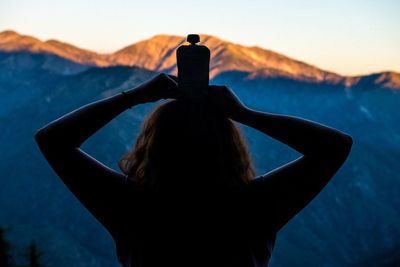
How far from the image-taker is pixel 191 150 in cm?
226

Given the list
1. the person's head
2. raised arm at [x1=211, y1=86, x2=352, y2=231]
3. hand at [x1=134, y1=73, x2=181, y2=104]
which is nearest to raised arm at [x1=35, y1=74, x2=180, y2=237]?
hand at [x1=134, y1=73, x2=181, y2=104]

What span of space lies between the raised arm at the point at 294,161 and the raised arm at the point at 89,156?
29cm

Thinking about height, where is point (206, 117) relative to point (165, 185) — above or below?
above

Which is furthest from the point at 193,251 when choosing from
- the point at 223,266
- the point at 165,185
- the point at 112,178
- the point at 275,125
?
the point at 275,125

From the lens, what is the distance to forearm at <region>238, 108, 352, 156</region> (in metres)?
2.15

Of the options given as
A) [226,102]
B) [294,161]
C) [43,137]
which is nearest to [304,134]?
[294,161]

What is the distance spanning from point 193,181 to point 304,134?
0.45 m

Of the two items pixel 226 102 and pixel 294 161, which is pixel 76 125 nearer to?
pixel 226 102

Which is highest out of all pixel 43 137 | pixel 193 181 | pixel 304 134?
pixel 304 134

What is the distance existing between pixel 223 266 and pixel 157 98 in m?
0.69

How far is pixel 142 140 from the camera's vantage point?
2350 mm

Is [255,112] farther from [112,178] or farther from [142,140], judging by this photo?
[112,178]

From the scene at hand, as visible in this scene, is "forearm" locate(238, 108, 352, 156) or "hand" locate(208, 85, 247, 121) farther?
"hand" locate(208, 85, 247, 121)

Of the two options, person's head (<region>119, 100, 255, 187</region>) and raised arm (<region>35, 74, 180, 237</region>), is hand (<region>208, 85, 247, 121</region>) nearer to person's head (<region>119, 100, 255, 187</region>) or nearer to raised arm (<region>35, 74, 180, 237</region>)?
person's head (<region>119, 100, 255, 187</region>)
